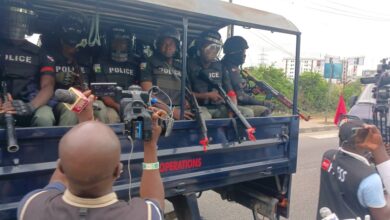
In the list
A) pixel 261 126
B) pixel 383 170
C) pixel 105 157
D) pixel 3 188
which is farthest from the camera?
pixel 261 126

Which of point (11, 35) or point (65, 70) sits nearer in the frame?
point (11, 35)

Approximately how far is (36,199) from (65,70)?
1846 mm

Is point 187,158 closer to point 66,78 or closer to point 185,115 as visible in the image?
point 185,115

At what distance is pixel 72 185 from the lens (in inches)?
51.9

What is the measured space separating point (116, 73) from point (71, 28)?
527 millimetres

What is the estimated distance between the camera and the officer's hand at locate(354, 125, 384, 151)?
2338mm

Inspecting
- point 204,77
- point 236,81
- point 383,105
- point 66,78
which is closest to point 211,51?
point 204,77

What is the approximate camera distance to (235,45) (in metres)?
4.32

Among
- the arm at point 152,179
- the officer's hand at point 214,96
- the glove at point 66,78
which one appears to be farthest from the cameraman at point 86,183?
the officer's hand at point 214,96

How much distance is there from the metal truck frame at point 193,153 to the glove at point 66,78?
1.85 feet

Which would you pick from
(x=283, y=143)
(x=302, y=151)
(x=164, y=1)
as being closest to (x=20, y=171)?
(x=164, y=1)

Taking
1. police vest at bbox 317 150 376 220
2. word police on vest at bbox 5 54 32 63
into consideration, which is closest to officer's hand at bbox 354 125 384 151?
police vest at bbox 317 150 376 220

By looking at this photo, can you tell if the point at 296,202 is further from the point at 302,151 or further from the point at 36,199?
the point at 36,199

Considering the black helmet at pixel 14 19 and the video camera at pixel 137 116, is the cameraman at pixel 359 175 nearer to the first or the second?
the video camera at pixel 137 116
